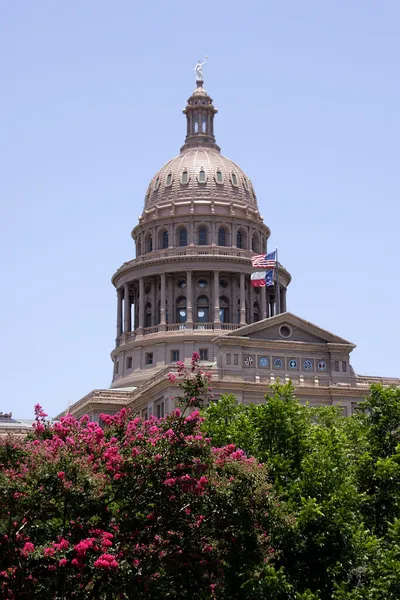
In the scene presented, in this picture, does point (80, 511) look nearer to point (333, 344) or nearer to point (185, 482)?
point (185, 482)

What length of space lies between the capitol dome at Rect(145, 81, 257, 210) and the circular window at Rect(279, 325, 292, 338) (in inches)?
1221

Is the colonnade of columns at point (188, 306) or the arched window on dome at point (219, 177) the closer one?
the colonnade of columns at point (188, 306)

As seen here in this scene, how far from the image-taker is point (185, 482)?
130 feet

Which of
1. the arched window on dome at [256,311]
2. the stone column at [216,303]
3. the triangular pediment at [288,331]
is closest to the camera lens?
the triangular pediment at [288,331]

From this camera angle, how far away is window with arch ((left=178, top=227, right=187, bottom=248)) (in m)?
133

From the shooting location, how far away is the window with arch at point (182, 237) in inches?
5251

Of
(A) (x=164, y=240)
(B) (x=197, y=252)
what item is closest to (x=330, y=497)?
(B) (x=197, y=252)

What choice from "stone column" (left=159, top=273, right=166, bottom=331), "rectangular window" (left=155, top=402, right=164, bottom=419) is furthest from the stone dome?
"rectangular window" (left=155, top=402, right=164, bottom=419)

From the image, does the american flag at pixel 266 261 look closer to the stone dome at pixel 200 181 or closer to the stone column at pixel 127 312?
the stone dome at pixel 200 181

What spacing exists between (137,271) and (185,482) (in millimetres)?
93435

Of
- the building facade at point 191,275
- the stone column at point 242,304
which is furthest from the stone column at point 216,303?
the stone column at point 242,304

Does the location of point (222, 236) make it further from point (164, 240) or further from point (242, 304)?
point (242, 304)

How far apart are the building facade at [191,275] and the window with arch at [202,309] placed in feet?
0.38

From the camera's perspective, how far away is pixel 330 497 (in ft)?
169
